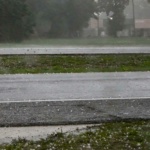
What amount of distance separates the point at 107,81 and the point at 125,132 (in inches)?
273

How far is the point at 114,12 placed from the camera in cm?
2758

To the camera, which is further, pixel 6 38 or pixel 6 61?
pixel 6 38

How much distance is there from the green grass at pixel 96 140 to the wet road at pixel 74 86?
307 centimetres

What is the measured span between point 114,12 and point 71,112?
806 inches

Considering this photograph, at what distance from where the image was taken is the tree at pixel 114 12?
26.4 meters

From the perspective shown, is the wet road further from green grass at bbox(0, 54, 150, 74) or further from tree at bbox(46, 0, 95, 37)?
tree at bbox(46, 0, 95, 37)

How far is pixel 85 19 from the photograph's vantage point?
27.9 m

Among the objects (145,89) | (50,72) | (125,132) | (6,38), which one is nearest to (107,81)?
(145,89)

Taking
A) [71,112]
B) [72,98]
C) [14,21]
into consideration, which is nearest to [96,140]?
[71,112]

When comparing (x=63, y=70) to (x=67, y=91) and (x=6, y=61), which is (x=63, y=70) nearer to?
(x=6, y=61)

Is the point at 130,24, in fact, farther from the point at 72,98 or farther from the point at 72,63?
the point at 72,98

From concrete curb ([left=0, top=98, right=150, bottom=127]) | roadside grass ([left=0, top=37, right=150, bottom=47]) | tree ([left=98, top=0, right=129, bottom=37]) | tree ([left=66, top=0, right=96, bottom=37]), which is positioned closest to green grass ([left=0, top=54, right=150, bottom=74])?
concrete curb ([left=0, top=98, right=150, bottom=127])

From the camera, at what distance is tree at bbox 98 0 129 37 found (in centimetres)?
2638

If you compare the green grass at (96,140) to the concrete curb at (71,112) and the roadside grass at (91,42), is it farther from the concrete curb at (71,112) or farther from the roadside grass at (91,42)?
the roadside grass at (91,42)
